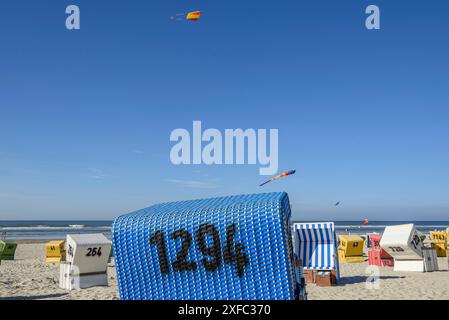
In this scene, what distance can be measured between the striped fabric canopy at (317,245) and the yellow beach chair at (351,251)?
8.87 metres

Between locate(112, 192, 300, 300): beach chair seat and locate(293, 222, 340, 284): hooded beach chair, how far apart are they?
292 inches

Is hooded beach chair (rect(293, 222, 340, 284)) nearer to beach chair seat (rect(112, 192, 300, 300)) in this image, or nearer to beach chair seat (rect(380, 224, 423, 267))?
beach chair seat (rect(380, 224, 423, 267))

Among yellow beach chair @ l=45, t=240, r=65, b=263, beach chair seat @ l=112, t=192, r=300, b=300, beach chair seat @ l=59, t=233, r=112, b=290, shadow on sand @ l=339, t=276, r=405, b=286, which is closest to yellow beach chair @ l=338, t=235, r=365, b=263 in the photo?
shadow on sand @ l=339, t=276, r=405, b=286

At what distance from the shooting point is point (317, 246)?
658 inches

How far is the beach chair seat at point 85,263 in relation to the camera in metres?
15.2

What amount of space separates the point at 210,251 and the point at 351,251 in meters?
18.3

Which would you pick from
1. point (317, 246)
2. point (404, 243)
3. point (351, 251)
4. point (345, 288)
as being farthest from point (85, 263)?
point (351, 251)

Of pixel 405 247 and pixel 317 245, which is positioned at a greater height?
pixel 317 245

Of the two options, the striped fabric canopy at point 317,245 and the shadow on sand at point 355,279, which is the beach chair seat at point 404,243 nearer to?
the shadow on sand at point 355,279

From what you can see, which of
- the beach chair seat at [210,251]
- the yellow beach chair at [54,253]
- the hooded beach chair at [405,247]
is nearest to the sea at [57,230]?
the yellow beach chair at [54,253]

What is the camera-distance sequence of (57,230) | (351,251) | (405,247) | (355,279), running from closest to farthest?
(355,279) < (405,247) < (351,251) < (57,230)

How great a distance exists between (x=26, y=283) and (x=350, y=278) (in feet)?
44.9

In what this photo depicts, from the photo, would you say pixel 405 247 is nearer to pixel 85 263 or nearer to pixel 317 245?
pixel 317 245
